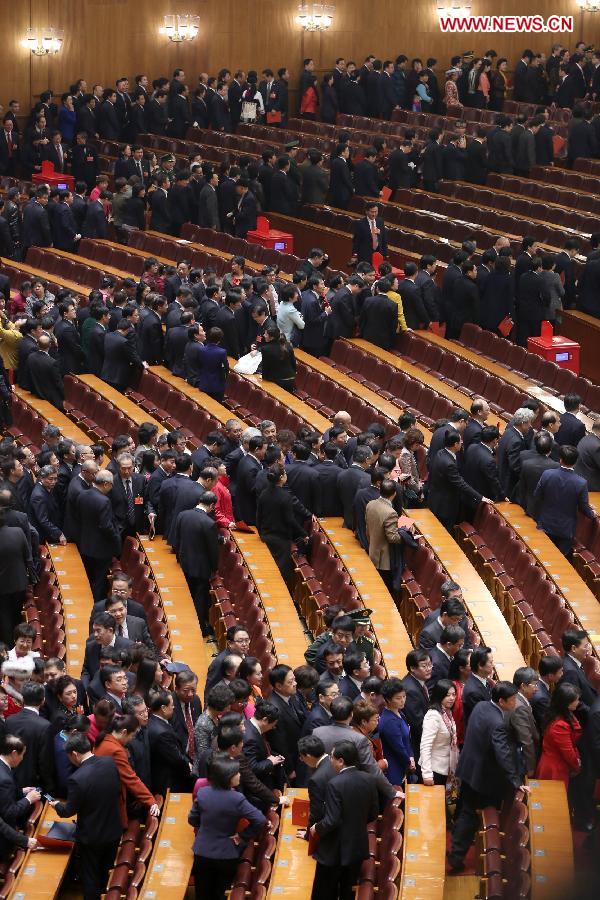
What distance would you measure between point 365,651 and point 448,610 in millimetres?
468

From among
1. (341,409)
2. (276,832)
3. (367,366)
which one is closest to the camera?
(276,832)

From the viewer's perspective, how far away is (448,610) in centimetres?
763

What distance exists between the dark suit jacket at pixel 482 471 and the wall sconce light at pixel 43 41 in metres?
13.8

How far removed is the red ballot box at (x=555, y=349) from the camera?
13492 mm

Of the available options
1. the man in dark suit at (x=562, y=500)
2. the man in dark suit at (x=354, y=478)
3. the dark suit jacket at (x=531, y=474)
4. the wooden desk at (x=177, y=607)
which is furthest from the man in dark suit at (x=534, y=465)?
the wooden desk at (x=177, y=607)

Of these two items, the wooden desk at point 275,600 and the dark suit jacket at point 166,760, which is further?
the wooden desk at point 275,600

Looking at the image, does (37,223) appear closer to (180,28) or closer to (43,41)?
(43,41)

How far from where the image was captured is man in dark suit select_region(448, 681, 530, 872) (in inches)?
262

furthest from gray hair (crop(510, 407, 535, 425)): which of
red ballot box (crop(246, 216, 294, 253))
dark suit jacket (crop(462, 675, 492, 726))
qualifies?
red ballot box (crop(246, 216, 294, 253))

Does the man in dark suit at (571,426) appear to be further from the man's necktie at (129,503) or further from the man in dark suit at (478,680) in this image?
the man in dark suit at (478,680)

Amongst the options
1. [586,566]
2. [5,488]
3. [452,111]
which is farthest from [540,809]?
[452,111]

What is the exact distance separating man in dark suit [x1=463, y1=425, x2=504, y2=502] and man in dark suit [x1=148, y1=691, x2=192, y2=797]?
3.84 m

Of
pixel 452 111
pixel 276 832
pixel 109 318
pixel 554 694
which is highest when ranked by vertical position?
pixel 452 111

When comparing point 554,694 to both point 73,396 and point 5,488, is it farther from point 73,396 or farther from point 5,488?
point 73,396
